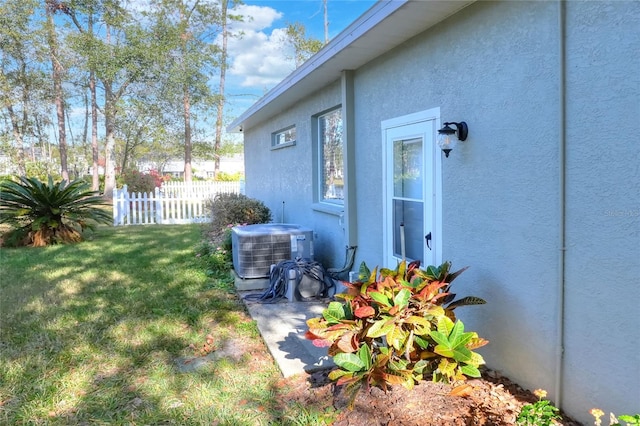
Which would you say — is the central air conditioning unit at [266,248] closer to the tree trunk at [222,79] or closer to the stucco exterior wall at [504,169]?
the stucco exterior wall at [504,169]

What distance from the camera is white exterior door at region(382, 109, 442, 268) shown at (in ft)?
12.8

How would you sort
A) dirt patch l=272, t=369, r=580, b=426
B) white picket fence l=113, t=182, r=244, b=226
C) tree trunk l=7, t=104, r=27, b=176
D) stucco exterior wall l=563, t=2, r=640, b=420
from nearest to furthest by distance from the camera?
stucco exterior wall l=563, t=2, r=640, b=420
dirt patch l=272, t=369, r=580, b=426
white picket fence l=113, t=182, r=244, b=226
tree trunk l=7, t=104, r=27, b=176

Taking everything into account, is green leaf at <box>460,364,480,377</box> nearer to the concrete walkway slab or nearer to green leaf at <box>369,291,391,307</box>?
green leaf at <box>369,291,391,307</box>

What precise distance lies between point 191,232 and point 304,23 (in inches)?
640

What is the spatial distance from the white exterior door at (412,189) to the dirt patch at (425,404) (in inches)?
50.0

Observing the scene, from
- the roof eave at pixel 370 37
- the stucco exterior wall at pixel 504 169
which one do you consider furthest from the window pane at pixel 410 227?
the roof eave at pixel 370 37

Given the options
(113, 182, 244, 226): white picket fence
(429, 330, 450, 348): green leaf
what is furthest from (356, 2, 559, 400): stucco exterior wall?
(113, 182, 244, 226): white picket fence

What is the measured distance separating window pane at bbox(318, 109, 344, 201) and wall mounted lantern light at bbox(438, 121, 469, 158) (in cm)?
256

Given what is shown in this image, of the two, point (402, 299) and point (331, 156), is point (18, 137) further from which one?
point (402, 299)

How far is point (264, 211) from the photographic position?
9.51 metres

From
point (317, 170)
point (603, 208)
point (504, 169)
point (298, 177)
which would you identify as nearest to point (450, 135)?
point (504, 169)

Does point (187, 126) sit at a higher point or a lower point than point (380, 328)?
higher

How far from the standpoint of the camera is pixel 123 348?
3969mm

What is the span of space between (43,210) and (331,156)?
6.45m
